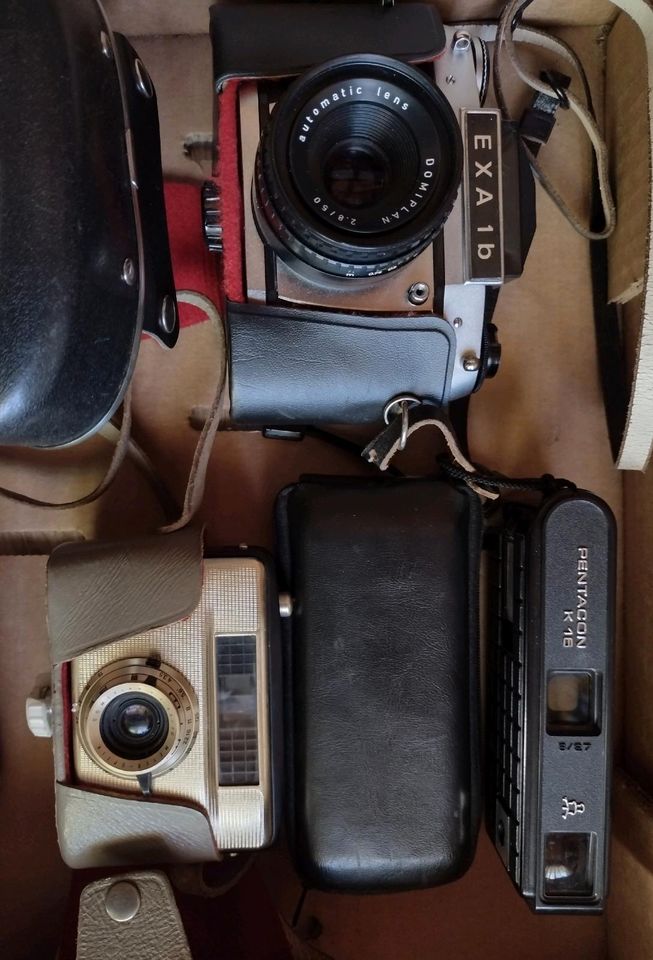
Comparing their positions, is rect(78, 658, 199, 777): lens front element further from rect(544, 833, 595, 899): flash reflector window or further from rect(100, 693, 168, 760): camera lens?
rect(544, 833, 595, 899): flash reflector window

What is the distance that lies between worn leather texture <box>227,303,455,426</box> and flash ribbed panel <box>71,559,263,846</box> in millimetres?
167

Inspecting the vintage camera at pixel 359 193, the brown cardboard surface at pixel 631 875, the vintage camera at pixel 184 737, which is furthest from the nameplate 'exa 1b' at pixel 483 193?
the brown cardboard surface at pixel 631 875

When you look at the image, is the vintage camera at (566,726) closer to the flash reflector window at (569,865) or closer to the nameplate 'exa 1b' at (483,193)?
the flash reflector window at (569,865)

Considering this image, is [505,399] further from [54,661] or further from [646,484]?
[54,661]

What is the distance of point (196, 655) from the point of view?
0.79m

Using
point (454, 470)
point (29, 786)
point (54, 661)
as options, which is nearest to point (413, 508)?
point (454, 470)

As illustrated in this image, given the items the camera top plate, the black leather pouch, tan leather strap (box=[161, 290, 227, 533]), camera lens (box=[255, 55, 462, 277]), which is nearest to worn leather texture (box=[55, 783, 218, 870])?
the black leather pouch

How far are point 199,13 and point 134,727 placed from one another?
2.37 feet

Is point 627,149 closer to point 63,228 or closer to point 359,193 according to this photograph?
point 359,193

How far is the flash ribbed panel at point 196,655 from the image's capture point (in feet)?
2.57

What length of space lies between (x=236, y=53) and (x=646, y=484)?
59 centimetres

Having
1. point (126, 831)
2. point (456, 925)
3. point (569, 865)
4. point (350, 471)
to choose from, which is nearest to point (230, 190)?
point (350, 471)

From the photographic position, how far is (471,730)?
865 millimetres

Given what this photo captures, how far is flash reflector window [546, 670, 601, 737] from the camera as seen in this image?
82 cm
